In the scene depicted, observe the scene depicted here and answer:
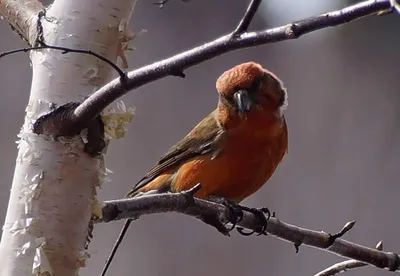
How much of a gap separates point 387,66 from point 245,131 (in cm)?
138

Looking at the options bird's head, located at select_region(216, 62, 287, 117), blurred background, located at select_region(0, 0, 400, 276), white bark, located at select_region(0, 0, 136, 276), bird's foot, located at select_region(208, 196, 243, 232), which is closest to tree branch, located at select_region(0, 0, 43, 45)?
white bark, located at select_region(0, 0, 136, 276)

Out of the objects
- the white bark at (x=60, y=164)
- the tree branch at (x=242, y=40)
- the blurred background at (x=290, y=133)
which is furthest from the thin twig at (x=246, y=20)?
the blurred background at (x=290, y=133)

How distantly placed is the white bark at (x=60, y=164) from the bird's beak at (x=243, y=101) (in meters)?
0.59

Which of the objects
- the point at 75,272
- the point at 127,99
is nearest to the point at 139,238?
the point at 127,99

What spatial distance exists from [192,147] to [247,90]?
0.55ft

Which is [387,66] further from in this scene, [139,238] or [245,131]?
[245,131]

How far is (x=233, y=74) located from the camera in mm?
1451

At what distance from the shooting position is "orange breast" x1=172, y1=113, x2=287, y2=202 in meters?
1.42

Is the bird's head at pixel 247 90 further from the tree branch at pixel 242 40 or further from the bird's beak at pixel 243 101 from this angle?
the tree branch at pixel 242 40

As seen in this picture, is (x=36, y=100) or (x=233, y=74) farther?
(x=233, y=74)

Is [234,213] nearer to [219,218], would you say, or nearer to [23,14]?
[219,218]

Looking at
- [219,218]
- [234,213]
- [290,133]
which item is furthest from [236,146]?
[290,133]

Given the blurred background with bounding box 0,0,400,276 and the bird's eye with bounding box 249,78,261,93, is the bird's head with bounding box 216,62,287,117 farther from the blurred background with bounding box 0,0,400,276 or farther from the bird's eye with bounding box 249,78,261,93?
the blurred background with bounding box 0,0,400,276

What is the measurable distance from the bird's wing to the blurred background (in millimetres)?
706
